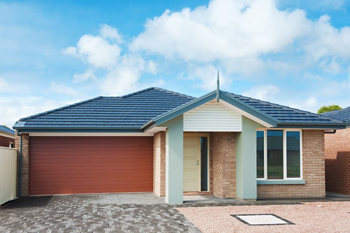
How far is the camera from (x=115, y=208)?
11914mm

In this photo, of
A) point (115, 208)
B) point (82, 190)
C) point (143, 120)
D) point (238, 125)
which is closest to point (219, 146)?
point (238, 125)

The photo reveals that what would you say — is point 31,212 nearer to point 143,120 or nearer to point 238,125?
point 143,120

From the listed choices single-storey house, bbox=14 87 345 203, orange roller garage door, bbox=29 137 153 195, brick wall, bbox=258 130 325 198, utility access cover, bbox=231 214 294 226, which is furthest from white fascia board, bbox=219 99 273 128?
orange roller garage door, bbox=29 137 153 195

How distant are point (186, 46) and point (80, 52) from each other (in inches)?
177

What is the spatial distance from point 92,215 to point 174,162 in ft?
11.2

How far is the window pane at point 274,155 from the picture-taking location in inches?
Answer: 568

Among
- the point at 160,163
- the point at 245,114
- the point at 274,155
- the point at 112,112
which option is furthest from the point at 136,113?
the point at 274,155

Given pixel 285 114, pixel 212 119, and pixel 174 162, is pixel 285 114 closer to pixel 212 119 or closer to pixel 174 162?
pixel 212 119

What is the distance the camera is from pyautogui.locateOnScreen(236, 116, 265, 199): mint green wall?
13.5 m

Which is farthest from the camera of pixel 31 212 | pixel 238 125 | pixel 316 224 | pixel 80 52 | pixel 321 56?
pixel 321 56

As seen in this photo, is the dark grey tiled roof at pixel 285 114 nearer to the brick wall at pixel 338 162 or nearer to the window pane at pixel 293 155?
the window pane at pixel 293 155

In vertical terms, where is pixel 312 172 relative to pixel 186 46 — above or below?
below

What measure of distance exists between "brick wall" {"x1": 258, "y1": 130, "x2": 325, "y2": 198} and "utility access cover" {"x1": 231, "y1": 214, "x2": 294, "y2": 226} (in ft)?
12.5

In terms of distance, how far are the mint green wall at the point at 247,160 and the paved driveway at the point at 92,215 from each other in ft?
9.42
